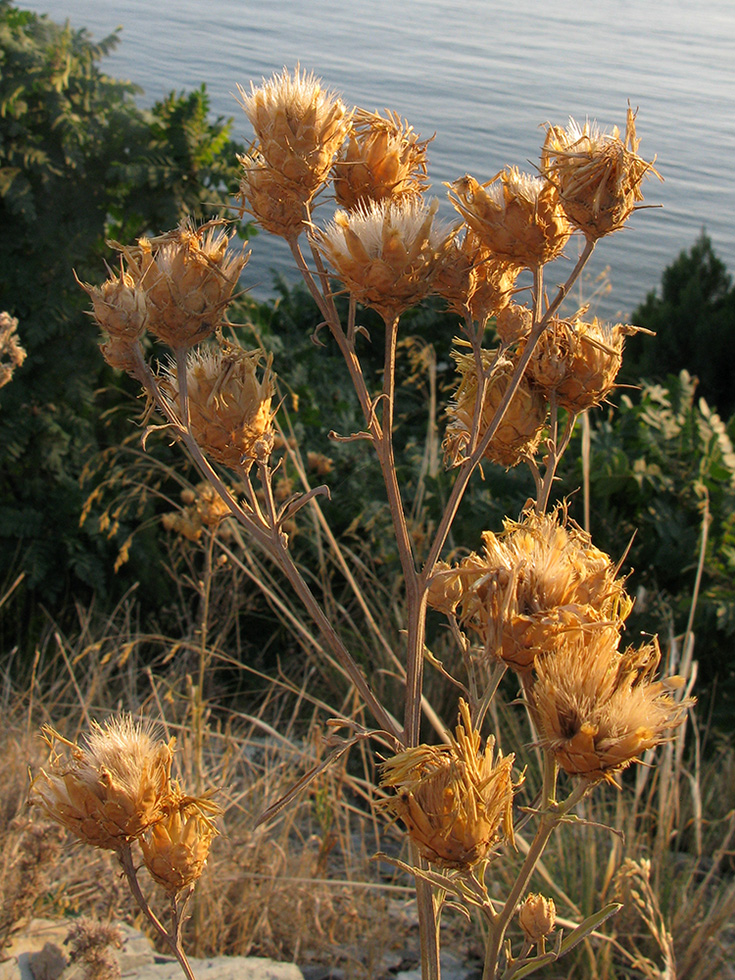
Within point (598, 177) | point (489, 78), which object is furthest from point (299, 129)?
point (489, 78)

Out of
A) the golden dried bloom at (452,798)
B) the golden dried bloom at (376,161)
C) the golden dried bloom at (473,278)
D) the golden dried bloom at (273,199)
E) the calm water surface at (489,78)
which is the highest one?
the calm water surface at (489,78)

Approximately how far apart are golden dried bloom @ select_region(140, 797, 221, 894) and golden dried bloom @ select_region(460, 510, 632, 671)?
31 cm

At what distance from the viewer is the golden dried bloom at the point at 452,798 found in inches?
28.2

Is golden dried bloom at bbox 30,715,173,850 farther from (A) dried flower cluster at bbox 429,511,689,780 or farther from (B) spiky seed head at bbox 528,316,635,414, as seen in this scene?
(B) spiky seed head at bbox 528,316,635,414

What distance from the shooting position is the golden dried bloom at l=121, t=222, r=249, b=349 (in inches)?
35.1

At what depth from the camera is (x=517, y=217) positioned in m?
0.84

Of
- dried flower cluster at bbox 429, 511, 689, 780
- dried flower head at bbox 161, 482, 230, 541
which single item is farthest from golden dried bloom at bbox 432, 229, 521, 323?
dried flower head at bbox 161, 482, 230, 541

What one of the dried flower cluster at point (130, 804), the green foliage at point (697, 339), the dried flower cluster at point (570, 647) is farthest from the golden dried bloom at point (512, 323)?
the green foliage at point (697, 339)

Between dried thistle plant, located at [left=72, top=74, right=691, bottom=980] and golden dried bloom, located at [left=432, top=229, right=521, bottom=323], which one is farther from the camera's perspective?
golden dried bloom, located at [left=432, top=229, right=521, bottom=323]

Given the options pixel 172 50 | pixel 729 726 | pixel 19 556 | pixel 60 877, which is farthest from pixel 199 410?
pixel 172 50

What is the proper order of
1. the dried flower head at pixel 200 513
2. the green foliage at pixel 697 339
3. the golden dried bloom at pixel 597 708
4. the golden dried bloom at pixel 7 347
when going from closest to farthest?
1. the golden dried bloom at pixel 597 708
2. the golden dried bloom at pixel 7 347
3. the dried flower head at pixel 200 513
4. the green foliage at pixel 697 339

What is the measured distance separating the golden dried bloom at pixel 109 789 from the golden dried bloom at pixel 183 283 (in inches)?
15.2

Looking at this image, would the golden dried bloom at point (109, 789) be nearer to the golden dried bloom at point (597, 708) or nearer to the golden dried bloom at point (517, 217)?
the golden dried bloom at point (597, 708)

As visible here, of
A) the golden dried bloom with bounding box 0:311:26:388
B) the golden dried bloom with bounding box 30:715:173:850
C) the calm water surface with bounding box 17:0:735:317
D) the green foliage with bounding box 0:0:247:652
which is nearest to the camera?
the golden dried bloom with bounding box 30:715:173:850
